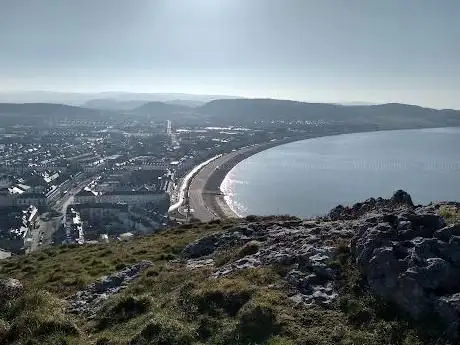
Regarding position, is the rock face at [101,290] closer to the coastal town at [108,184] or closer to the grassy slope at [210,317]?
the grassy slope at [210,317]

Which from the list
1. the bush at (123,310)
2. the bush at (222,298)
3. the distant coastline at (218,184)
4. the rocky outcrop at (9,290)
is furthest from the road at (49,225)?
the bush at (222,298)

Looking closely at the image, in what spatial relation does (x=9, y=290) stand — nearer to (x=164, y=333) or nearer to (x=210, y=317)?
(x=164, y=333)

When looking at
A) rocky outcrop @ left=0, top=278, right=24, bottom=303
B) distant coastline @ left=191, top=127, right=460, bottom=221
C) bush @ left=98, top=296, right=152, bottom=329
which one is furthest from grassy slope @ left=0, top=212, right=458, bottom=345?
distant coastline @ left=191, top=127, right=460, bottom=221

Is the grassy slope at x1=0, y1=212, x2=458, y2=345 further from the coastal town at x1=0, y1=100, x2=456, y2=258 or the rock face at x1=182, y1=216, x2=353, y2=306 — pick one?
the coastal town at x1=0, y1=100, x2=456, y2=258

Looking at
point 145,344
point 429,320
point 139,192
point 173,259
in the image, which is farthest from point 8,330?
point 139,192

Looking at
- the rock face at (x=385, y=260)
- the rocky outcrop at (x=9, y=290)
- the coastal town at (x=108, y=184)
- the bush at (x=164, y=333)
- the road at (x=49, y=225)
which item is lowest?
the road at (x=49, y=225)

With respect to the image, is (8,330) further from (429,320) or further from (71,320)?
(429,320)

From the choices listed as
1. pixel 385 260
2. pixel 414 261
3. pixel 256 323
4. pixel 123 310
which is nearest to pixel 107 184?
pixel 123 310
